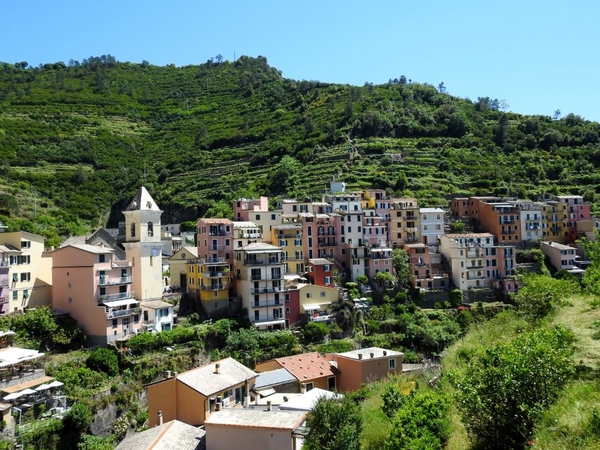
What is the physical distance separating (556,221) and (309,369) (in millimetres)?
40681

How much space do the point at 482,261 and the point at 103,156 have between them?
67533mm

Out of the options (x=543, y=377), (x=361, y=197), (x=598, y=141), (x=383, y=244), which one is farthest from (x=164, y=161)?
(x=543, y=377)

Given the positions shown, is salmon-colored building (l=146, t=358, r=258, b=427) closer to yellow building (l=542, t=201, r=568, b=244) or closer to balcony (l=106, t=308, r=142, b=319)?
balcony (l=106, t=308, r=142, b=319)

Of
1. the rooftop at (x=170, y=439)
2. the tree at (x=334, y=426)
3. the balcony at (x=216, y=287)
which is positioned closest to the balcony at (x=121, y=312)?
the balcony at (x=216, y=287)

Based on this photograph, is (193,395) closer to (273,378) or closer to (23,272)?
(273,378)

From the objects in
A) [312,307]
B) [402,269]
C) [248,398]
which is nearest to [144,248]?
[312,307]

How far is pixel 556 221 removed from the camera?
59281mm

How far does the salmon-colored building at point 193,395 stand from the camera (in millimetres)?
23297

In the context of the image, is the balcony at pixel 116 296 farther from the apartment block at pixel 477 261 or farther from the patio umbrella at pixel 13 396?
the apartment block at pixel 477 261

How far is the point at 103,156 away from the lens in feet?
298

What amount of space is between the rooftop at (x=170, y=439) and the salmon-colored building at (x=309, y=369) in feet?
36.7

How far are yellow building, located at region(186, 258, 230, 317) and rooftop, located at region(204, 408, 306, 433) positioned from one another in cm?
2133

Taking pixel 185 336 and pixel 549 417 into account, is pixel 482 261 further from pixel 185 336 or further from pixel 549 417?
pixel 549 417

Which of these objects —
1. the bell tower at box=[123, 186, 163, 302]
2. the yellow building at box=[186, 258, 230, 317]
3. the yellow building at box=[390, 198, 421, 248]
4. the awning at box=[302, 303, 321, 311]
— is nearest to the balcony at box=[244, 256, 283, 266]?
the yellow building at box=[186, 258, 230, 317]
